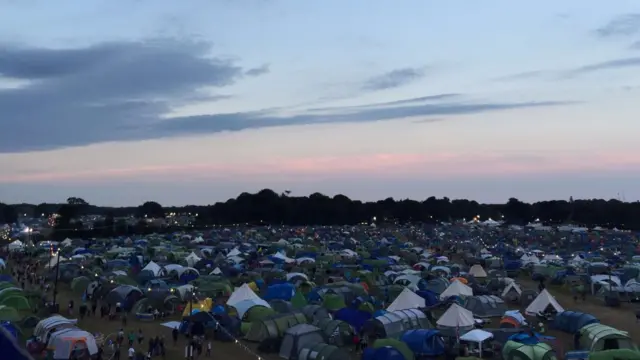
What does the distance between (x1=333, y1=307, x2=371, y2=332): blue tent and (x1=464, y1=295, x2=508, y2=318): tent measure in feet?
14.4

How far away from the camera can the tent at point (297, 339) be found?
48.5 ft

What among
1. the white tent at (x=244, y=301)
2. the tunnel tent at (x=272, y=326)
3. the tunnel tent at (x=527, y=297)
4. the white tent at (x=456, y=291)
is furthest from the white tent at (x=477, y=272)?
the tunnel tent at (x=272, y=326)

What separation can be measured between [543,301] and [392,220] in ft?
256

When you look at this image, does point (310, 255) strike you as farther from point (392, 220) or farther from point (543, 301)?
point (392, 220)

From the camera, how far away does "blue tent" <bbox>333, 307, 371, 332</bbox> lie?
685 inches

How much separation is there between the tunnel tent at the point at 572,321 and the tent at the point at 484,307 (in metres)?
2.27

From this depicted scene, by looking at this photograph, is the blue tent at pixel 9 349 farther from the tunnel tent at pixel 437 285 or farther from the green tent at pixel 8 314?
the tunnel tent at pixel 437 285

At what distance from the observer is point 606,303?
925 inches

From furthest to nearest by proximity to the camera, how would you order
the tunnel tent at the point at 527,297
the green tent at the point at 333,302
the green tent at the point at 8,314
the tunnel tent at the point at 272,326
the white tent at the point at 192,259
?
1. the white tent at the point at 192,259
2. the tunnel tent at the point at 527,297
3. the green tent at the point at 333,302
4. the green tent at the point at 8,314
5. the tunnel tent at the point at 272,326

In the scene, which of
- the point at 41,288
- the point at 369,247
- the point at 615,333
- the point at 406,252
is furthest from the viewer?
the point at 369,247

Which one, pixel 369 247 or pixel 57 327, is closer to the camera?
pixel 57 327

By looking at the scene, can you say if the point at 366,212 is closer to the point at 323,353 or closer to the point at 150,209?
the point at 150,209

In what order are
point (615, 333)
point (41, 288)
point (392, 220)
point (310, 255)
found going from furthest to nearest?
point (392, 220), point (310, 255), point (41, 288), point (615, 333)

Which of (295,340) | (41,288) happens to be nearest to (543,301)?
(295,340)
